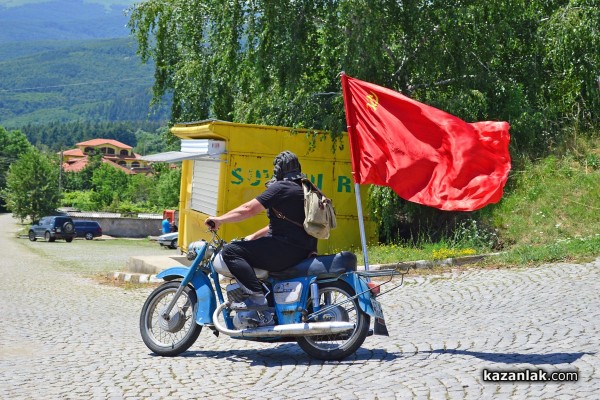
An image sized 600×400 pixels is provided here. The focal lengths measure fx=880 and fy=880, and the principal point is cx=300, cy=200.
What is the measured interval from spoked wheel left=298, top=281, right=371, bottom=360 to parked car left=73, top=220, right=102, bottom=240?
2332 inches

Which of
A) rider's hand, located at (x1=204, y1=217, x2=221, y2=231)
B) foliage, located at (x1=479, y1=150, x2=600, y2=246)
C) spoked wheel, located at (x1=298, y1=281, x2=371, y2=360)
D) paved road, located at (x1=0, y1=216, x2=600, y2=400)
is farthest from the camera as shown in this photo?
foliage, located at (x1=479, y1=150, x2=600, y2=246)

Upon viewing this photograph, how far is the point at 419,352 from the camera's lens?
7762 mm

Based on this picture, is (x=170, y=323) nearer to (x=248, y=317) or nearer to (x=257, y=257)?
(x=248, y=317)

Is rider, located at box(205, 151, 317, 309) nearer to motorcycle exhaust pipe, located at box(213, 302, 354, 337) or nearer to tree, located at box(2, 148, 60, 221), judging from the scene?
motorcycle exhaust pipe, located at box(213, 302, 354, 337)

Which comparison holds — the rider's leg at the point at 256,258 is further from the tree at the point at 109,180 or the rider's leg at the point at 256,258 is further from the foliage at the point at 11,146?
the foliage at the point at 11,146

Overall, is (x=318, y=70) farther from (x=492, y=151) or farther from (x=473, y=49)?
(x=492, y=151)

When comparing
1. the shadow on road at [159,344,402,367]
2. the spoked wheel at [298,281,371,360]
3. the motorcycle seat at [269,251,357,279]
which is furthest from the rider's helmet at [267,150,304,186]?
the shadow on road at [159,344,402,367]

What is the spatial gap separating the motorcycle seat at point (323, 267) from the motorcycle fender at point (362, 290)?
0.08m

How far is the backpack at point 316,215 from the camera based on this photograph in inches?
301

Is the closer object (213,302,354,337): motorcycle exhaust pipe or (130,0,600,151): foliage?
(213,302,354,337): motorcycle exhaust pipe

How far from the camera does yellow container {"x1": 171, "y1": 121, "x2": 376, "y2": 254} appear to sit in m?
16.8

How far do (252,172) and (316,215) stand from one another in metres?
9.44

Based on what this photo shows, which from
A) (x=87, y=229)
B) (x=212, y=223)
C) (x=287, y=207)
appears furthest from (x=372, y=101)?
(x=87, y=229)

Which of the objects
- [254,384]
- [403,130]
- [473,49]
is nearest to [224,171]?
[473,49]
